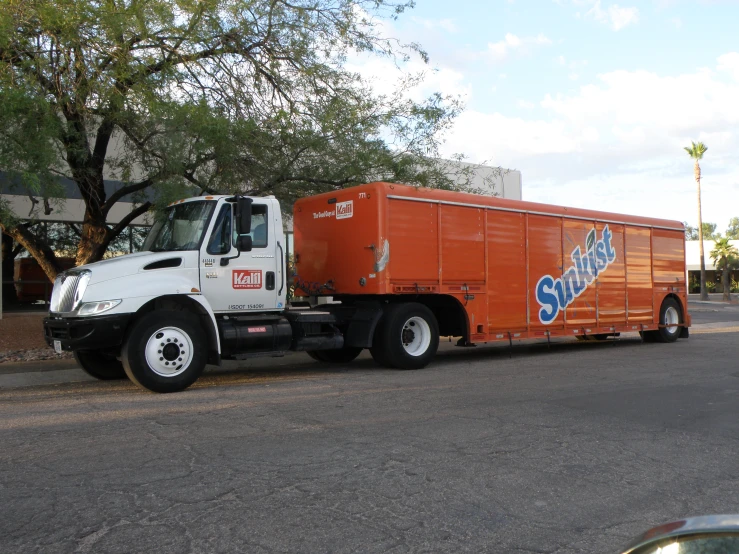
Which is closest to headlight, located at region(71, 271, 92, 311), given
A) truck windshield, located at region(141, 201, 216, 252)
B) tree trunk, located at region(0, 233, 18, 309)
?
truck windshield, located at region(141, 201, 216, 252)

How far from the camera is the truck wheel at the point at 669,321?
17.6m

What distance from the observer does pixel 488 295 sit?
13328mm

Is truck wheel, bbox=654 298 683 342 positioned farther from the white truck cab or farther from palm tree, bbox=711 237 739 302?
palm tree, bbox=711 237 739 302


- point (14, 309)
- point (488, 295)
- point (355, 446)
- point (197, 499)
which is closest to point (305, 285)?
point (488, 295)

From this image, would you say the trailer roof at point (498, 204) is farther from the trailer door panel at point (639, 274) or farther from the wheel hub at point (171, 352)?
the wheel hub at point (171, 352)

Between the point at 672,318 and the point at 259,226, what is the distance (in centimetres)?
1193

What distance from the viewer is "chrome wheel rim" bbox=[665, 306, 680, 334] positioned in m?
17.8

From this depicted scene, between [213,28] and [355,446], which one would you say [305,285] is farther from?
[355,446]

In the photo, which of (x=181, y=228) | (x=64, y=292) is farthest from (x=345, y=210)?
(x=64, y=292)

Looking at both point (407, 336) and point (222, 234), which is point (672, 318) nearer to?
point (407, 336)

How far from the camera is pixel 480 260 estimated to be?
1323cm

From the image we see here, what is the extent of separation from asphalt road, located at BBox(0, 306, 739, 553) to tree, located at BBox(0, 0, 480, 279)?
4168mm

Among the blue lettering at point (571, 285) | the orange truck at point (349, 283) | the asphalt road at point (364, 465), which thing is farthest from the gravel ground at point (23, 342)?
the blue lettering at point (571, 285)

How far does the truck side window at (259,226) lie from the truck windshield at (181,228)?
69 cm
